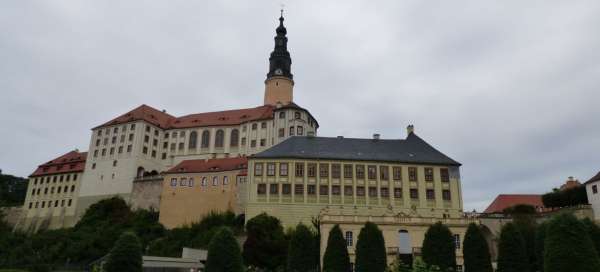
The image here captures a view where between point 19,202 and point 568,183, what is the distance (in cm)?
9423

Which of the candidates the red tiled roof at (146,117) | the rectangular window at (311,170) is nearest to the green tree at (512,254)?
the rectangular window at (311,170)

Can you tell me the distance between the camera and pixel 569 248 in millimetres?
22531

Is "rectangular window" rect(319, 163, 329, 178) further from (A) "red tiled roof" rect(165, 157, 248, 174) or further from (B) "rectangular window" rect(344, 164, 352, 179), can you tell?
(A) "red tiled roof" rect(165, 157, 248, 174)

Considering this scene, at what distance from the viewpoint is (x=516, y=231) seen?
105 ft

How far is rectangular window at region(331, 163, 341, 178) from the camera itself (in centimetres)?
5184

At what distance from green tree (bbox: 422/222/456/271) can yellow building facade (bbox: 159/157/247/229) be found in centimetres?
2861

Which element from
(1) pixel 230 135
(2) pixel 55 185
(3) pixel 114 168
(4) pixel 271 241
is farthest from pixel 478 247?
(2) pixel 55 185

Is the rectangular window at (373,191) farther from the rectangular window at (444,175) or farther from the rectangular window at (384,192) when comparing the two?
the rectangular window at (444,175)

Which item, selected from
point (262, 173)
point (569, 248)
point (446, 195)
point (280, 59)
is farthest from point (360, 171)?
point (280, 59)

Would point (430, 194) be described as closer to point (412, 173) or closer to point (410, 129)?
point (412, 173)

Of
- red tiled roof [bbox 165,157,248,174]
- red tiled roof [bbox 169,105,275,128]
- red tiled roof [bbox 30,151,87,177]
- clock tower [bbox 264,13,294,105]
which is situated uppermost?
clock tower [bbox 264,13,294,105]

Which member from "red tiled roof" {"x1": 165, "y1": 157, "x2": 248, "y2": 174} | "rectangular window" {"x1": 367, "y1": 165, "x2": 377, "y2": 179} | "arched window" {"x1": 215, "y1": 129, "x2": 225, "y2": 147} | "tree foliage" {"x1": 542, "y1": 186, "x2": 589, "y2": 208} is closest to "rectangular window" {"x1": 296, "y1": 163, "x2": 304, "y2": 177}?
"rectangular window" {"x1": 367, "y1": 165, "x2": 377, "y2": 179}

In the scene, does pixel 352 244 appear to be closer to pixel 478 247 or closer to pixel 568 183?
Result: pixel 478 247

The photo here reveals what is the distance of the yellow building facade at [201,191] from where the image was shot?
198ft
